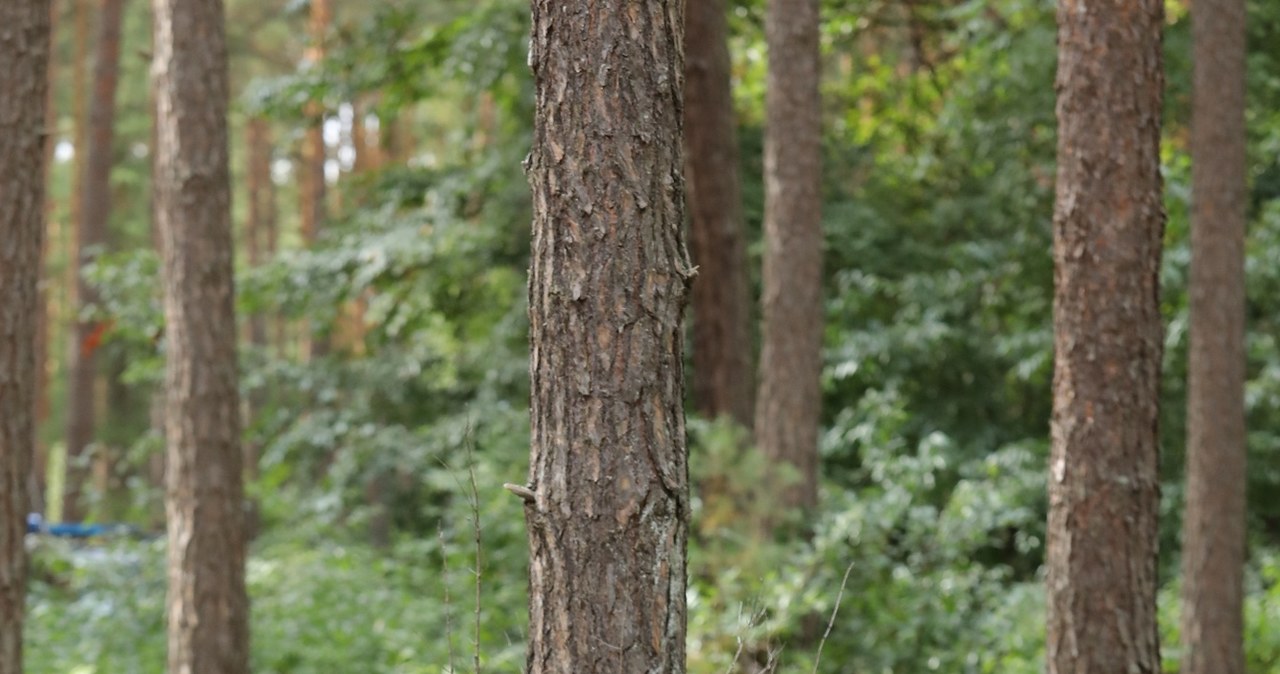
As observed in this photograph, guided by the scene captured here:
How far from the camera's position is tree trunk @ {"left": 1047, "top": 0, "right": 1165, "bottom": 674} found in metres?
5.71

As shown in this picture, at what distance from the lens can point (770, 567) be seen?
30.1 ft

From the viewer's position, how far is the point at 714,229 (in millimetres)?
11516

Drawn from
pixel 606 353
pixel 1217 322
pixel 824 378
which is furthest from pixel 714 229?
pixel 606 353

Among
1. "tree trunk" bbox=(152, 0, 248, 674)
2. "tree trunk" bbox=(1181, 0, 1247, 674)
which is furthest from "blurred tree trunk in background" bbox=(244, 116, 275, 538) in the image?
"tree trunk" bbox=(1181, 0, 1247, 674)

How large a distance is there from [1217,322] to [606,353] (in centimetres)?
725

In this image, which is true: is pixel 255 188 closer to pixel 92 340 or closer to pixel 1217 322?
pixel 92 340

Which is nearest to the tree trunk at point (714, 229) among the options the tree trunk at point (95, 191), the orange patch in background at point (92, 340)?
the orange patch in background at point (92, 340)

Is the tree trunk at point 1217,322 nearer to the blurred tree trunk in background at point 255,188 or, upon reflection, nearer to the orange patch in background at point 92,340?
the orange patch in background at point 92,340

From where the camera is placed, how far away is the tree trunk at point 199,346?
7520mm

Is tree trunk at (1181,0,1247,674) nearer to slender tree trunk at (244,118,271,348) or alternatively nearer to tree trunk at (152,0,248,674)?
tree trunk at (152,0,248,674)

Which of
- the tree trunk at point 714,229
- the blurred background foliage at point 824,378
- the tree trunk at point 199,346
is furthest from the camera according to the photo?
the tree trunk at point 714,229

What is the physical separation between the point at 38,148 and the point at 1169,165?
9.90 m

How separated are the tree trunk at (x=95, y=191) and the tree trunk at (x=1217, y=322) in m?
16.9

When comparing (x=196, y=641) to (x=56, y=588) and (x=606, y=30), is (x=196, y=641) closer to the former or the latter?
(x=606, y=30)
